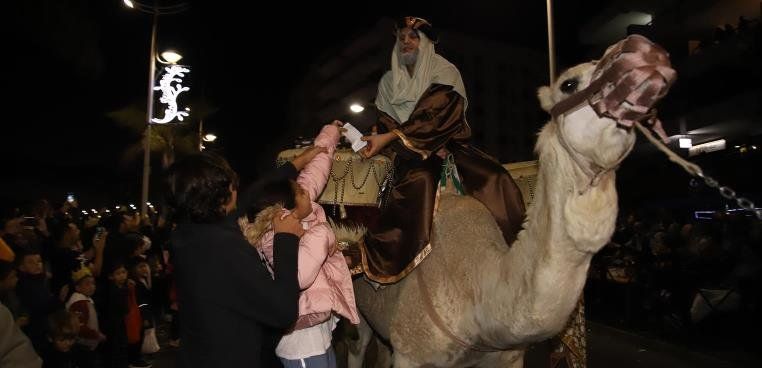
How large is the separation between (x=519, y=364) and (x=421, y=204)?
1241 millimetres

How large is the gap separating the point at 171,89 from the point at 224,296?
48.7ft

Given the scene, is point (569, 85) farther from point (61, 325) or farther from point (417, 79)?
point (61, 325)

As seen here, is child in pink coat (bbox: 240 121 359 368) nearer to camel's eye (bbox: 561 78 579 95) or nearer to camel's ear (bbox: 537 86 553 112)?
camel's ear (bbox: 537 86 553 112)

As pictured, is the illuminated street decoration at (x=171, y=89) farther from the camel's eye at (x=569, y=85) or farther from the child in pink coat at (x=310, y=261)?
the camel's eye at (x=569, y=85)

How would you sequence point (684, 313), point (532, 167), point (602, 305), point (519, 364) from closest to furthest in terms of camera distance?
point (519, 364) < point (532, 167) < point (684, 313) < point (602, 305)

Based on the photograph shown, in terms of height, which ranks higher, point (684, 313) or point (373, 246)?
point (373, 246)

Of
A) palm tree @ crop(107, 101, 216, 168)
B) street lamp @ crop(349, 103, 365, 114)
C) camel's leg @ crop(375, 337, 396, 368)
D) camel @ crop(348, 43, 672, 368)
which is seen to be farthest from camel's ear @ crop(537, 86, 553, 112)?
palm tree @ crop(107, 101, 216, 168)

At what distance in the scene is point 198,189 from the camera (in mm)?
2555

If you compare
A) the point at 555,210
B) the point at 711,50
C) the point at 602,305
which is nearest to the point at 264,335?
the point at 555,210

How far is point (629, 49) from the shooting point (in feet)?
7.41

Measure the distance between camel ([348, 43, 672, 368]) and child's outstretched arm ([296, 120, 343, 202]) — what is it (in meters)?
0.88

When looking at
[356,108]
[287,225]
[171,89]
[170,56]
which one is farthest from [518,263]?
[171,89]

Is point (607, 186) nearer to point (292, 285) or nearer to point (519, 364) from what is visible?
point (292, 285)

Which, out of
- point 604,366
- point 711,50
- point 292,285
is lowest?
point 604,366
